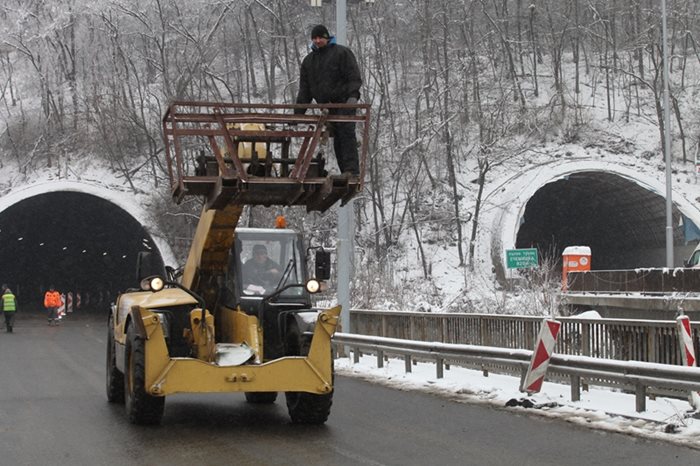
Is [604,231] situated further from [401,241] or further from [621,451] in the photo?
[621,451]

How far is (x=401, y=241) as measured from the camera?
166 feet

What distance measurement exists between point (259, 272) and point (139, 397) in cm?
221

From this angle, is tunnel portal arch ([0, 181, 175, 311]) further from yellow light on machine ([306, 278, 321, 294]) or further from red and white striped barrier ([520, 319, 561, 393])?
yellow light on machine ([306, 278, 321, 294])

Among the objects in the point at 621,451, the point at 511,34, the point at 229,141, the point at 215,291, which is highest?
the point at 511,34

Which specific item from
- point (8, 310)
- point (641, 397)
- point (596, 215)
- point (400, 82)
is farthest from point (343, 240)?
point (400, 82)

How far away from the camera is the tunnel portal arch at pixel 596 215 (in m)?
42.8

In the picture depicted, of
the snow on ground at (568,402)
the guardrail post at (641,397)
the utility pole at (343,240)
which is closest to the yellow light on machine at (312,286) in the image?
the snow on ground at (568,402)

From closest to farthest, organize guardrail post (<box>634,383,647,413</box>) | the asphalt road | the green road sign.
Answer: the asphalt road, guardrail post (<box>634,383,647,413</box>), the green road sign

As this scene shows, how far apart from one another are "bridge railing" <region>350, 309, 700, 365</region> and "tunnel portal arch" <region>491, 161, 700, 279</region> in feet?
59.6

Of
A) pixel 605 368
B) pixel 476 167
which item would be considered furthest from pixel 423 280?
pixel 605 368

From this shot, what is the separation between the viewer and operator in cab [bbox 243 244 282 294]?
1288cm

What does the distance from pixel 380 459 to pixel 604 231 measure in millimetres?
41833

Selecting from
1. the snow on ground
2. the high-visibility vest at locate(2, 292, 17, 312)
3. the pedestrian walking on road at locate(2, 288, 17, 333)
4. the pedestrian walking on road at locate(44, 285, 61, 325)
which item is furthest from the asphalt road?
the pedestrian walking on road at locate(44, 285, 61, 325)

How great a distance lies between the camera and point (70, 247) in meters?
62.5
